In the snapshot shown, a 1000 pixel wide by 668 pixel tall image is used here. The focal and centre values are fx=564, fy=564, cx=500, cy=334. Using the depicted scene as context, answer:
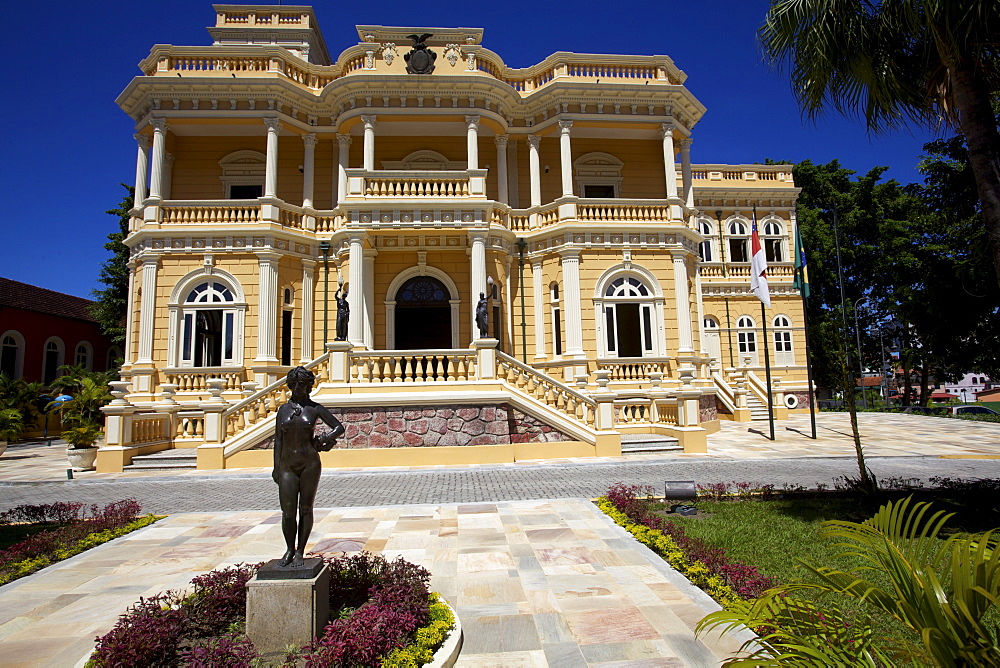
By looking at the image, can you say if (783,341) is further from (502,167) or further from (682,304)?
(502,167)

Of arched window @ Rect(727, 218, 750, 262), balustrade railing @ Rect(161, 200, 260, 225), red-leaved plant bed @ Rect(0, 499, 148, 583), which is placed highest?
arched window @ Rect(727, 218, 750, 262)

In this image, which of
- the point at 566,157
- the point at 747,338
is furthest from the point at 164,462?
the point at 747,338

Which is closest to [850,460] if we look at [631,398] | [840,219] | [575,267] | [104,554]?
[631,398]

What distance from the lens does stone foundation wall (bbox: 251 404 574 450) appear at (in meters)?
13.4

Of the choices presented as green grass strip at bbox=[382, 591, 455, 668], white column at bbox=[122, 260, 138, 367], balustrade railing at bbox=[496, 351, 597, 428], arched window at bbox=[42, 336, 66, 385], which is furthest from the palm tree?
arched window at bbox=[42, 336, 66, 385]

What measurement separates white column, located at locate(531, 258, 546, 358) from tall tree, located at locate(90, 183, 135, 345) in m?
21.0

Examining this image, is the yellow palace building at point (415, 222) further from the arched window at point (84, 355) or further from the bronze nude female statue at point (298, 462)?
the arched window at point (84, 355)

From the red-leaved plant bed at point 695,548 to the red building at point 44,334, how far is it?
27.9m

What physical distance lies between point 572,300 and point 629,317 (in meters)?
2.22

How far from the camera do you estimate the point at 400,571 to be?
4.66 m

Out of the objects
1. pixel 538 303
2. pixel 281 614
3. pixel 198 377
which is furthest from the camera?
pixel 538 303

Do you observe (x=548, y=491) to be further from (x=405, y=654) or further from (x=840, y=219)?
(x=840, y=219)

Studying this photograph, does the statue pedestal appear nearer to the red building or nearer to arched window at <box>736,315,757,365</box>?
arched window at <box>736,315,757,365</box>

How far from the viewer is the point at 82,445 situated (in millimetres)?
13953
